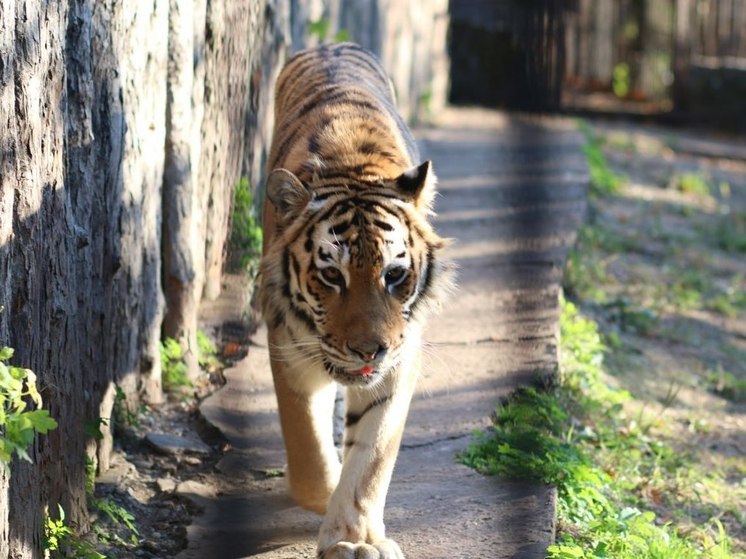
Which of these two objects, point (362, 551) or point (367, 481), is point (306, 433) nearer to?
point (367, 481)

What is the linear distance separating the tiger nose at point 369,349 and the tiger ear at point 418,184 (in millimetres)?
600

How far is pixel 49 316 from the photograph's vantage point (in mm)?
3367

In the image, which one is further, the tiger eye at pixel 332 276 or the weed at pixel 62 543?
the tiger eye at pixel 332 276

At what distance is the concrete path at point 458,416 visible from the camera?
3691 mm

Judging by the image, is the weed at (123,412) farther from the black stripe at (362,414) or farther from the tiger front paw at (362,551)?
the tiger front paw at (362,551)

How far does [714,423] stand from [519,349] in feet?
3.76

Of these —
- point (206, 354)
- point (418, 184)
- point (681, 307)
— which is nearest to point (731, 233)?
point (681, 307)

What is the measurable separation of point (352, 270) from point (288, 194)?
0.43m

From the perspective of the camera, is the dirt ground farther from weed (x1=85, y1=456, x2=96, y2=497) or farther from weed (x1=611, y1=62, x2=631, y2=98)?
weed (x1=611, y1=62, x2=631, y2=98)

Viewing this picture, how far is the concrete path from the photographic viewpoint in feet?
12.1

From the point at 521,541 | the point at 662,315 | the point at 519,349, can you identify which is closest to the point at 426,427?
the point at 519,349

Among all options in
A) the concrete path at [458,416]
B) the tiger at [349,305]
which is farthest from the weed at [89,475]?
the tiger at [349,305]

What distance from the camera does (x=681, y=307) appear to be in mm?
7047

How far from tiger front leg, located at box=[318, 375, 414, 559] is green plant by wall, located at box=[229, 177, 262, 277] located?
194cm
